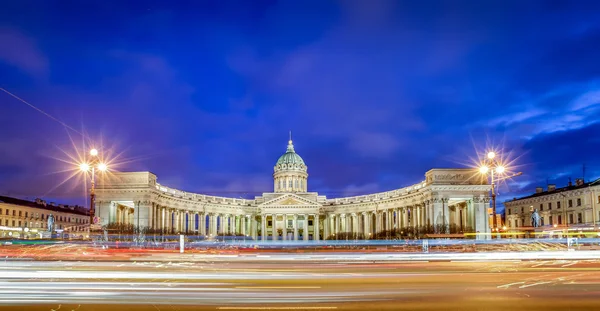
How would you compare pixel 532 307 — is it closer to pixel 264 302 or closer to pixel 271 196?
pixel 264 302

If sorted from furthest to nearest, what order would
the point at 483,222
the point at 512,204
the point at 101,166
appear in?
1. the point at 512,204
2. the point at 483,222
3. the point at 101,166

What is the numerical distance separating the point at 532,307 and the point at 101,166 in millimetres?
28157

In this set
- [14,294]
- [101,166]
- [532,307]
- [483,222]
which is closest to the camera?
[532,307]

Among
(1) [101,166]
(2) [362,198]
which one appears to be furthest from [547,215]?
(1) [101,166]

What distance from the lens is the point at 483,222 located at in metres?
96.5

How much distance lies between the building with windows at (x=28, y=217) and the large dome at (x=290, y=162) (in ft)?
192

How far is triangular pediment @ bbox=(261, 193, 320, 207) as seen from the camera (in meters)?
141

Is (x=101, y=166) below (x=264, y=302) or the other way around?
the other way around

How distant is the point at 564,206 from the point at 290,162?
271 ft

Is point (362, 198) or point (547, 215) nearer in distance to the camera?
point (547, 215)

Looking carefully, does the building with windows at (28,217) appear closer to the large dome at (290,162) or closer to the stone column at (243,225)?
the stone column at (243,225)

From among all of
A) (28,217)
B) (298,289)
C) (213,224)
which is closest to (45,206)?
(28,217)

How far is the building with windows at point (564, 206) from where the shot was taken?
88.6 meters

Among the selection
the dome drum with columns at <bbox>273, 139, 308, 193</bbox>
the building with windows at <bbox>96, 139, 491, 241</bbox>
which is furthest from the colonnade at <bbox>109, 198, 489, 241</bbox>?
the dome drum with columns at <bbox>273, 139, 308, 193</bbox>
